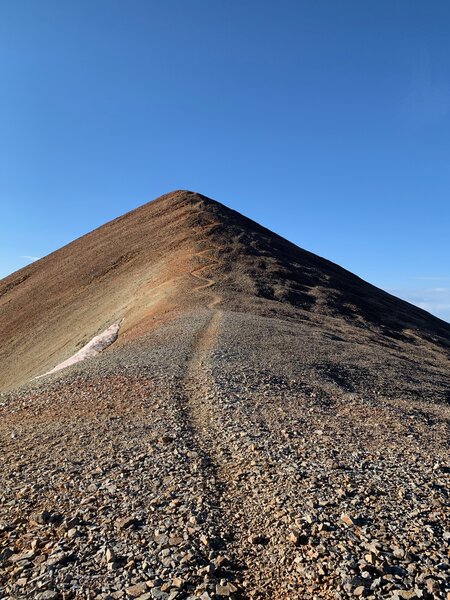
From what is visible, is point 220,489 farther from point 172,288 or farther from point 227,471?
point 172,288

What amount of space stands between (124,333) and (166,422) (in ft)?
58.7

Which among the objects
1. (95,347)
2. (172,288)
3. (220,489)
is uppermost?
(172,288)

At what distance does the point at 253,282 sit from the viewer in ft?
135

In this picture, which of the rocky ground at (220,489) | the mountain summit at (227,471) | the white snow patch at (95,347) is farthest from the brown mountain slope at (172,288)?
the rocky ground at (220,489)

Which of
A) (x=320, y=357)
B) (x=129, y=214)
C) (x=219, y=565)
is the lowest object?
(x=219, y=565)

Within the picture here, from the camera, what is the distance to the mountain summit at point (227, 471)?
6.05 metres

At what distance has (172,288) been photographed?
38.1 m

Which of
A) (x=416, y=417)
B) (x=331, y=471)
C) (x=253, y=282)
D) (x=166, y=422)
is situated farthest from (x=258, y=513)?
(x=253, y=282)

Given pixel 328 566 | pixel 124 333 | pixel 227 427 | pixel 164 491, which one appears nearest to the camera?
pixel 328 566

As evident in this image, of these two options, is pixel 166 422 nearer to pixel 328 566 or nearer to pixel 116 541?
pixel 116 541

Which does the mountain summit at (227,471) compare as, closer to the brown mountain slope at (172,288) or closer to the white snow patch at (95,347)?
the white snow patch at (95,347)

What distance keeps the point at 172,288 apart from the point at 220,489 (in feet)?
99.8

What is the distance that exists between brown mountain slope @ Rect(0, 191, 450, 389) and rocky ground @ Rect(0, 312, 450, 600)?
1384 centimetres

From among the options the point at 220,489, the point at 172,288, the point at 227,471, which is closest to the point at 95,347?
the point at 172,288
